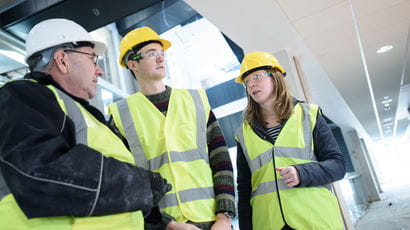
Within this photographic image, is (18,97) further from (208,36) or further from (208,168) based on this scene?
(208,36)

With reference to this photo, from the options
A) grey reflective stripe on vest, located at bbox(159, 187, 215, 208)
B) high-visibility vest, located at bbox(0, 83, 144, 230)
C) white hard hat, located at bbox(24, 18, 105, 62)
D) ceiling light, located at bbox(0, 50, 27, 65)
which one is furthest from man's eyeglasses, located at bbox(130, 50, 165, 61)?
ceiling light, located at bbox(0, 50, 27, 65)

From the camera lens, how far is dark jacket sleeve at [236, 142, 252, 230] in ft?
5.52

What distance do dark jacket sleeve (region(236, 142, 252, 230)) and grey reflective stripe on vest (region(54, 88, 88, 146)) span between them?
1094 millimetres

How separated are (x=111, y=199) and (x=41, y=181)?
0.57ft

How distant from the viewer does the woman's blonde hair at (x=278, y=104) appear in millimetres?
1704

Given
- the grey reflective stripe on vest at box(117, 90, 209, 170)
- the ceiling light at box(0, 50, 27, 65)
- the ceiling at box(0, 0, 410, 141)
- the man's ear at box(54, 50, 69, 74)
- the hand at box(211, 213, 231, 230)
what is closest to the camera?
the man's ear at box(54, 50, 69, 74)

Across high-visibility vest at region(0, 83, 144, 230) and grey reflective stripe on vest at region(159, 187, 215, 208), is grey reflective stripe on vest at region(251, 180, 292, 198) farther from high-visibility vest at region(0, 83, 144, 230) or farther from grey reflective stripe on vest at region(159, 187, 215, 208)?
high-visibility vest at region(0, 83, 144, 230)

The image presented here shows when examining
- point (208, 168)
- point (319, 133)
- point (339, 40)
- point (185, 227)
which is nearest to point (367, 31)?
point (339, 40)

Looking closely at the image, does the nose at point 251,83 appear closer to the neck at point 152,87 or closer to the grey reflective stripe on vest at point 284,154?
the grey reflective stripe on vest at point 284,154

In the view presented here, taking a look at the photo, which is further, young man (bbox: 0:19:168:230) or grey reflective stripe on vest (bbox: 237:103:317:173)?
grey reflective stripe on vest (bbox: 237:103:317:173)

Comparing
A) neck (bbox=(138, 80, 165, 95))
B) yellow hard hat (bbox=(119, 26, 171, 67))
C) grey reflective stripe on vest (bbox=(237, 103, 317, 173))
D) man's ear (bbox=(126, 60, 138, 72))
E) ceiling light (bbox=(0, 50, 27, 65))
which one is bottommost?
grey reflective stripe on vest (bbox=(237, 103, 317, 173))

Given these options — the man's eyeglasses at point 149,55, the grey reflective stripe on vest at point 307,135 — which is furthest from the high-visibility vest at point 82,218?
the grey reflective stripe on vest at point 307,135

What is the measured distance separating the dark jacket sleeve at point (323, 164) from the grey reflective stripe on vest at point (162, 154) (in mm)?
490

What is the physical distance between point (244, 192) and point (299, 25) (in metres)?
2.31
